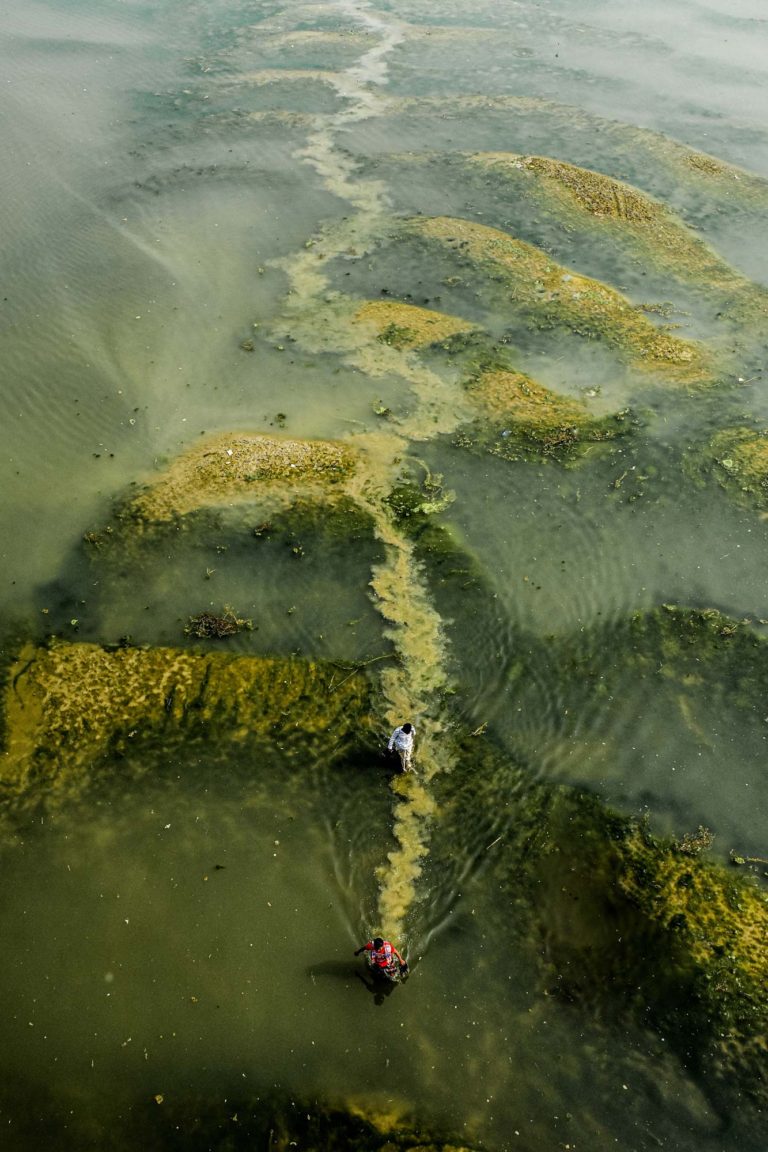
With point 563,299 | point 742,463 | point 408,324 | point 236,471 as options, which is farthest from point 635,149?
point 236,471

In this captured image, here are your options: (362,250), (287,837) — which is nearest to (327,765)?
(287,837)

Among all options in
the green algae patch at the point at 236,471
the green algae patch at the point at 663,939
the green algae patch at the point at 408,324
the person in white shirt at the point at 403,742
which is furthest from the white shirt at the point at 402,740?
the green algae patch at the point at 408,324

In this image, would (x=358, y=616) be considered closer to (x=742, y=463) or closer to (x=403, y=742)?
(x=403, y=742)

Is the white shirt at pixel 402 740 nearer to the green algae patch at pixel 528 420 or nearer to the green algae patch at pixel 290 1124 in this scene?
the green algae patch at pixel 290 1124

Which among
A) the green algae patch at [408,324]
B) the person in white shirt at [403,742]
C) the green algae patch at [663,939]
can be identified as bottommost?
the green algae patch at [663,939]

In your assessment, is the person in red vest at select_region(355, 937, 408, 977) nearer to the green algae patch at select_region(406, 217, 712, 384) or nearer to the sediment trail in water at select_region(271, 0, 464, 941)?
the sediment trail in water at select_region(271, 0, 464, 941)
